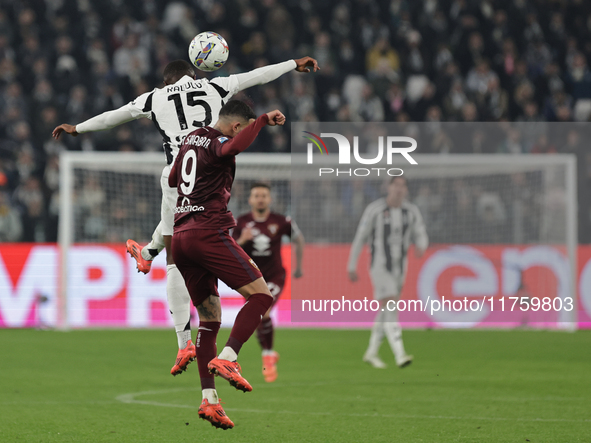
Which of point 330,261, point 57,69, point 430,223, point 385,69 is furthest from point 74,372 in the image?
point 385,69

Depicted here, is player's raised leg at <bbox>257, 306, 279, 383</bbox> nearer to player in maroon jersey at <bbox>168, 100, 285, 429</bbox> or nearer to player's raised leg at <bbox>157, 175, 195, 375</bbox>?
player's raised leg at <bbox>157, 175, 195, 375</bbox>

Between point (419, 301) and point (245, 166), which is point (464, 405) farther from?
Result: point (245, 166)

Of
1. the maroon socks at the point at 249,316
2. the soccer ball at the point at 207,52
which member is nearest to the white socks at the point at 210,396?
the maroon socks at the point at 249,316

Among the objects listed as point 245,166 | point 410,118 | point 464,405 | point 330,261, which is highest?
point 410,118

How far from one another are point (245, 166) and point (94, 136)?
10.9 feet

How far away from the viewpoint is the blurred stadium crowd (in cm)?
1744

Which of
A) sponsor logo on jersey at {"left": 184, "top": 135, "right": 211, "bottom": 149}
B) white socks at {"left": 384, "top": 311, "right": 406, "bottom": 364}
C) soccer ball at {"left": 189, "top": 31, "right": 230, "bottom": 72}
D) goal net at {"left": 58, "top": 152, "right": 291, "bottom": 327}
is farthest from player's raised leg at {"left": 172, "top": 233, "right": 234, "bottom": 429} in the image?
goal net at {"left": 58, "top": 152, "right": 291, "bottom": 327}

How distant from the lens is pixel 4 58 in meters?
18.4

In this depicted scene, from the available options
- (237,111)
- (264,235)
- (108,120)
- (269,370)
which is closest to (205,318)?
(237,111)

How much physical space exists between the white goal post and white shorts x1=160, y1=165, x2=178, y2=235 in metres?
8.56

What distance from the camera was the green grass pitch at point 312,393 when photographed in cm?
736

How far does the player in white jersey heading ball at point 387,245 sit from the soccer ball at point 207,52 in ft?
18.7

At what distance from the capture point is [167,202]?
7148 mm

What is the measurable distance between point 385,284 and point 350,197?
441 cm
